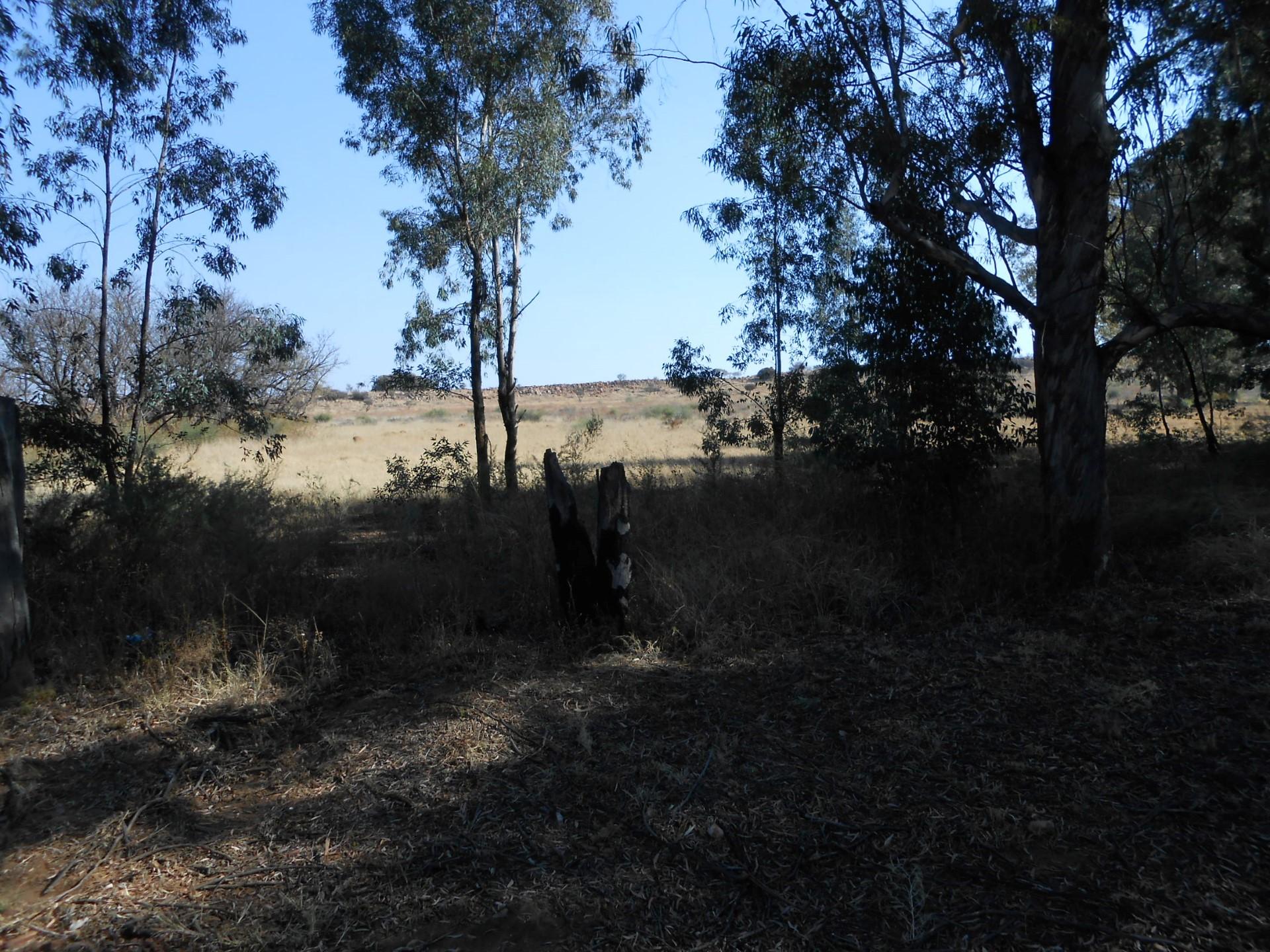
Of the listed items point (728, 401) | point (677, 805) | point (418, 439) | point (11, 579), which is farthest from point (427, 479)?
point (418, 439)

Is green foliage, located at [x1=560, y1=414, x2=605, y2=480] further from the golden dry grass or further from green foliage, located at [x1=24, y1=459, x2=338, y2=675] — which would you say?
green foliage, located at [x1=24, y1=459, x2=338, y2=675]

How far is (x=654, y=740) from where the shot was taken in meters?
4.71

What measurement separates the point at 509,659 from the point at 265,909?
2.75 m

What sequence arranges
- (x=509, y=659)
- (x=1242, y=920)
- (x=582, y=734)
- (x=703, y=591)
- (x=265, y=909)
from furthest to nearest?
(x=703, y=591) < (x=509, y=659) < (x=582, y=734) < (x=265, y=909) < (x=1242, y=920)

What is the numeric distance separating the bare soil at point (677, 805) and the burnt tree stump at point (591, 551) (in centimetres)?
47

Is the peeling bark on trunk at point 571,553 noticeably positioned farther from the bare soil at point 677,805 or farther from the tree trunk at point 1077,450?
the tree trunk at point 1077,450

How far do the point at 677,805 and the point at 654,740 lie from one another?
75 cm

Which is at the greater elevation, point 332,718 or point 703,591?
point 703,591

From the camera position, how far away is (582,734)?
4.68 meters

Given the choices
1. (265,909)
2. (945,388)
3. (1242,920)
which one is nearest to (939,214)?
(945,388)

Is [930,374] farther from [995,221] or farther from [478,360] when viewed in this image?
[478,360]

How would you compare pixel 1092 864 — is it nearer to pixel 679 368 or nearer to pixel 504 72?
pixel 679 368

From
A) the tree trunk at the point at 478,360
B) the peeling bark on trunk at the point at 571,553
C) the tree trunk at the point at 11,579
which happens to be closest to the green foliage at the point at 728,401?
the tree trunk at the point at 478,360

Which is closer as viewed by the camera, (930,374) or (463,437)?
(930,374)
